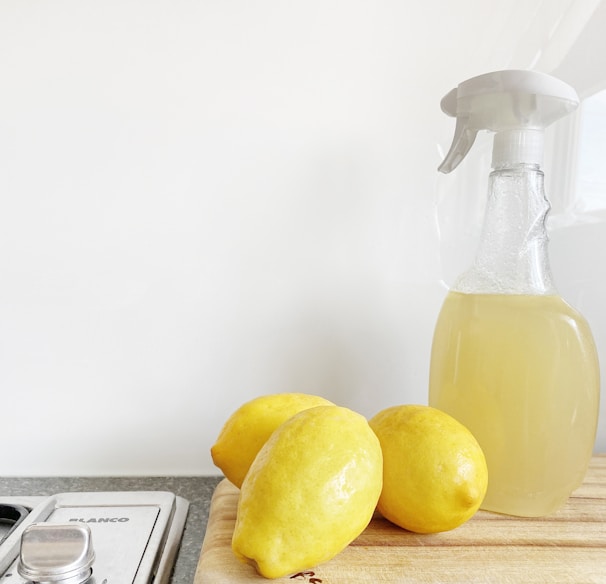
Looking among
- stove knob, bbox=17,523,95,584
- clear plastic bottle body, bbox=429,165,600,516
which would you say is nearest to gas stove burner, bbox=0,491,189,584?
stove knob, bbox=17,523,95,584

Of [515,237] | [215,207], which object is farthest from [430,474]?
[215,207]

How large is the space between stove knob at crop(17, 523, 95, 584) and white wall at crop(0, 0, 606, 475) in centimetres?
22

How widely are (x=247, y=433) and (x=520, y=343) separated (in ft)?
0.76

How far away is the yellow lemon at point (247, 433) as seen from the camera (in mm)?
476

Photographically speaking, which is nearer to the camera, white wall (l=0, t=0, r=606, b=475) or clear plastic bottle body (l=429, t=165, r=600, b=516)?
clear plastic bottle body (l=429, t=165, r=600, b=516)

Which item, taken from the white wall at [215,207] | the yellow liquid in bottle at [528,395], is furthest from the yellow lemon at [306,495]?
the white wall at [215,207]

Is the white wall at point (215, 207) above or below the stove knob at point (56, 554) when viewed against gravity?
above

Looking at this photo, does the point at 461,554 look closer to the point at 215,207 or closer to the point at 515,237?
the point at 515,237

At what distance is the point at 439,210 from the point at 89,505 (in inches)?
17.7

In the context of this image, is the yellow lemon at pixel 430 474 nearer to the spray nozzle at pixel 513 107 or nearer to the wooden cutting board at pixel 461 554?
the wooden cutting board at pixel 461 554

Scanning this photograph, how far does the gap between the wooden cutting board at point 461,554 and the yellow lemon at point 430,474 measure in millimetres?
21

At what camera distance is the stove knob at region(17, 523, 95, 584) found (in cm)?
40

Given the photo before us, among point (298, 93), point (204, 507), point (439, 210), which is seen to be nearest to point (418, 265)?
point (439, 210)

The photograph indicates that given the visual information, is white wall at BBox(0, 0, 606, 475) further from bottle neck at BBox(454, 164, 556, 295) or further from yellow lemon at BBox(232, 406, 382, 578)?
yellow lemon at BBox(232, 406, 382, 578)
